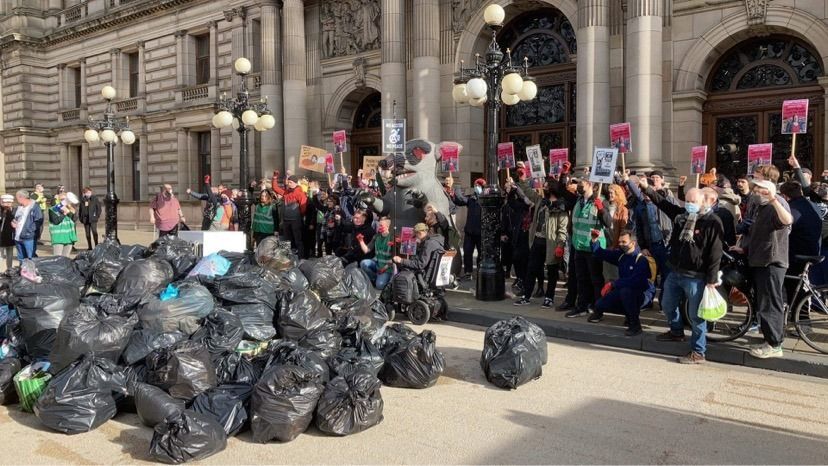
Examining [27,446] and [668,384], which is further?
[668,384]

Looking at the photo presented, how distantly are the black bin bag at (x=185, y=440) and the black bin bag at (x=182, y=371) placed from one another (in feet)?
2.06

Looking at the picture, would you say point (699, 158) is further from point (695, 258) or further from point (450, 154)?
point (695, 258)

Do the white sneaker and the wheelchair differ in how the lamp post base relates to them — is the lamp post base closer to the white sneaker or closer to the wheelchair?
the wheelchair

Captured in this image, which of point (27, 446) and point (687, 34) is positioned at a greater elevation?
point (687, 34)

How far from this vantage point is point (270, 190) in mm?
14352

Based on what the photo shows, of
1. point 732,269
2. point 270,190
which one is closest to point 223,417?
point 732,269

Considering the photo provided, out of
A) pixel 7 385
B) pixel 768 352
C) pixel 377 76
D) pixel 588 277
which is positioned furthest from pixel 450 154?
pixel 377 76

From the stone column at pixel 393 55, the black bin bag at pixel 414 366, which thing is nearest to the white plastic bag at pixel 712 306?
the black bin bag at pixel 414 366

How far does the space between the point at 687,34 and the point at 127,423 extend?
46.6ft

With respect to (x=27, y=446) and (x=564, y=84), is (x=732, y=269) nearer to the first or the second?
(x=27, y=446)

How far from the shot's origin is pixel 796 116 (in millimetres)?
9492

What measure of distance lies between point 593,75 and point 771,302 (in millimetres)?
9771

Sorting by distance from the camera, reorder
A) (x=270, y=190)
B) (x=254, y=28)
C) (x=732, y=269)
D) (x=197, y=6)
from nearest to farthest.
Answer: (x=732, y=269) → (x=270, y=190) → (x=254, y=28) → (x=197, y=6)

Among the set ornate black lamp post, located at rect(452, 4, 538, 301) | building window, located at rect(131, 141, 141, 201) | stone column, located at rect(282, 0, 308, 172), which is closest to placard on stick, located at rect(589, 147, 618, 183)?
ornate black lamp post, located at rect(452, 4, 538, 301)
